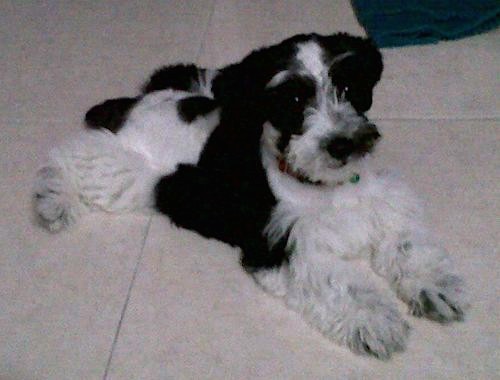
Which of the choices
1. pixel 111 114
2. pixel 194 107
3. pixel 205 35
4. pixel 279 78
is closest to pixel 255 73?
pixel 279 78

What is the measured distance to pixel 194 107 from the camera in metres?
1.46

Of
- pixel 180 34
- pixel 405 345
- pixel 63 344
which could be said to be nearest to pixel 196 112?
pixel 63 344

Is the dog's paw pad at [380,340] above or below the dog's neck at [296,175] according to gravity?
below

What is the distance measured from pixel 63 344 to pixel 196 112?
26.2 inches

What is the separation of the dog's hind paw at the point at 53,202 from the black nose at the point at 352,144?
2.53 feet

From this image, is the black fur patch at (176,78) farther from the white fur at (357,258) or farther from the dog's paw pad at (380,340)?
the dog's paw pad at (380,340)

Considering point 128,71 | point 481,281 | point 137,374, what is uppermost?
point 128,71

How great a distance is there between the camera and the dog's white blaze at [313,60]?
1.15 metres

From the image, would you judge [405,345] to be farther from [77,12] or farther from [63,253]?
[77,12]

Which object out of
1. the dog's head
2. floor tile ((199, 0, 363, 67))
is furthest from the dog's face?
floor tile ((199, 0, 363, 67))

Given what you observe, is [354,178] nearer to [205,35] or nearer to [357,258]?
[357,258]

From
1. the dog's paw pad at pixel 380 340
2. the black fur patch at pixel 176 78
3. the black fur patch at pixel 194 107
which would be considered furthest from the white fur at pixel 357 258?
the black fur patch at pixel 176 78

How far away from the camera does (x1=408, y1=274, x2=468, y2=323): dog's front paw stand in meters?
1.16

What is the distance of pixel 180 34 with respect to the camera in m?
2.37
